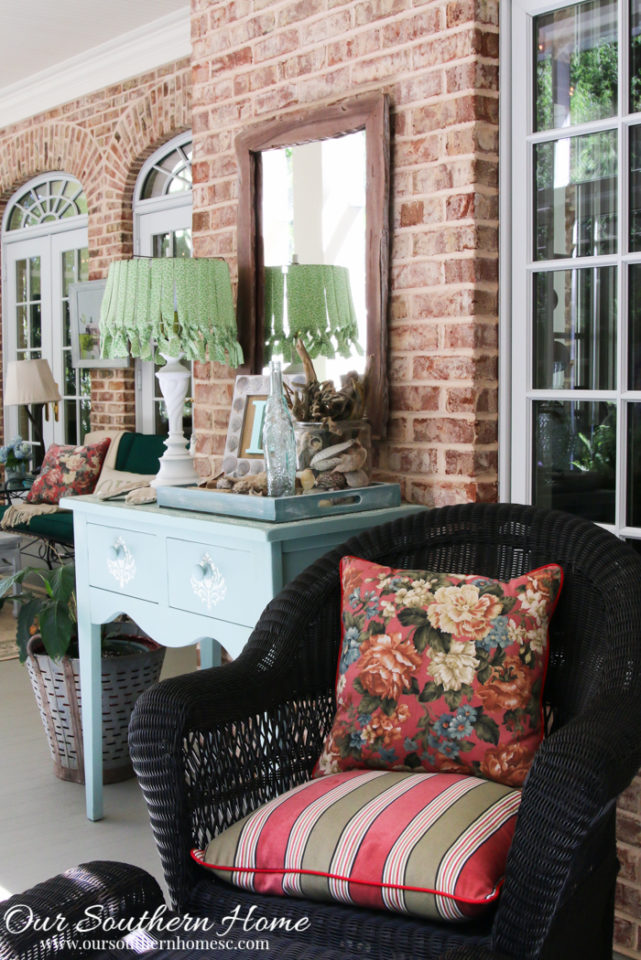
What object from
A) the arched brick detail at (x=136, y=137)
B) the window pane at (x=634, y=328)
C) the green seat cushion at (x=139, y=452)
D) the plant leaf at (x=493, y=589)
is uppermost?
the arched brick detail at (x=136, y=137)

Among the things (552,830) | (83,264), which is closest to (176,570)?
(552,830)

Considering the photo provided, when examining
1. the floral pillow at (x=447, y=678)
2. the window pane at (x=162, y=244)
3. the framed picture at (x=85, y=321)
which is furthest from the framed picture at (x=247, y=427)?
the framed picture at (x=85, y=321)

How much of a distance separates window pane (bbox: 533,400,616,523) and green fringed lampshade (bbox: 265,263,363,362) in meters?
0.60

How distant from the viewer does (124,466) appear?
618cm

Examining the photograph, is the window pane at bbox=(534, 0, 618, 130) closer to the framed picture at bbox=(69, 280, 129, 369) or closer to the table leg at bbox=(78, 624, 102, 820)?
the table leg at bbox=(78, 624, 102, 820)

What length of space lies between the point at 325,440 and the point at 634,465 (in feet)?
2.56

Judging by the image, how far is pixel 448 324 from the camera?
2.56 meters

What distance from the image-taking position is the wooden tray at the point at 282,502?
2.39 meters

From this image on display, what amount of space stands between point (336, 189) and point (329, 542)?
1031 mm

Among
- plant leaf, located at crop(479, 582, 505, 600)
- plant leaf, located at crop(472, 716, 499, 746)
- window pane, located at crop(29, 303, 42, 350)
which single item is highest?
window pane, located at crop(29, 303, 42, 350)

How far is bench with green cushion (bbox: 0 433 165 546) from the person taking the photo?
589 cm

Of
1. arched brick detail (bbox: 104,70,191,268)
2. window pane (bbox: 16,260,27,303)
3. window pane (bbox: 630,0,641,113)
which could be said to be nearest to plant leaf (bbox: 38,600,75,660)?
window pane (bbox: 630,0,641,113)

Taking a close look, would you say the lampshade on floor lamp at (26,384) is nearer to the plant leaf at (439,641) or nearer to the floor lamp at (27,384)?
the floor lamp at (27,384)

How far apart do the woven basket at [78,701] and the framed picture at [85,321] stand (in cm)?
389
